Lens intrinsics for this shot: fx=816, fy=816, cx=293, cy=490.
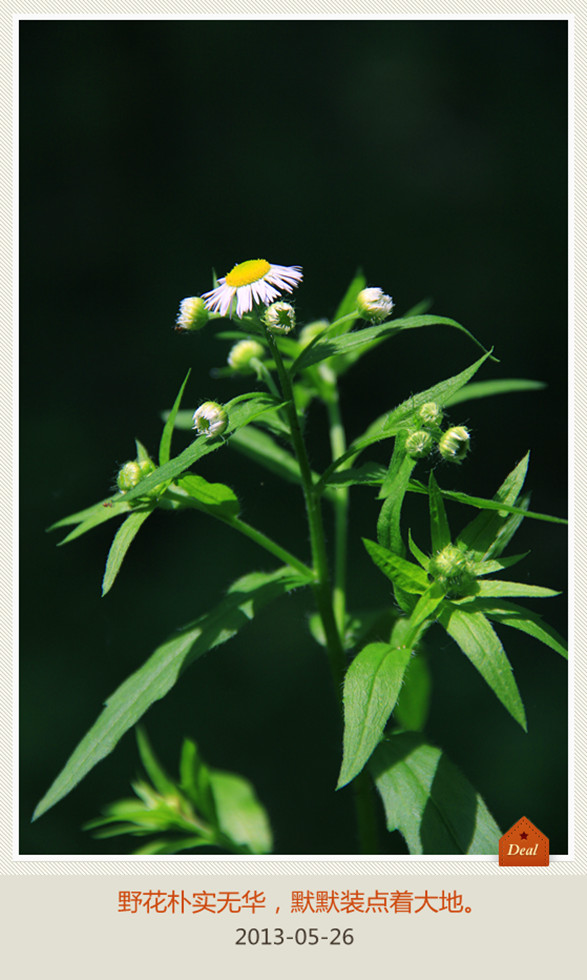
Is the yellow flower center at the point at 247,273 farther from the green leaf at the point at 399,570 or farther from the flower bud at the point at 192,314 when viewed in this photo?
the green leaf at the point at 399,570

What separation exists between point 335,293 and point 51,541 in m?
1.20

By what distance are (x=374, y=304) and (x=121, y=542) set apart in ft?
1.31

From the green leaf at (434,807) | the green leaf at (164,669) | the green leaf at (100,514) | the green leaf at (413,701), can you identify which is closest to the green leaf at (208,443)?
the green leaf at (100,514)

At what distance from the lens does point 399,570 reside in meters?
0.89

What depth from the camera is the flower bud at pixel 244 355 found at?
1.11 m

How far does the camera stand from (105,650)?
8.09 feet

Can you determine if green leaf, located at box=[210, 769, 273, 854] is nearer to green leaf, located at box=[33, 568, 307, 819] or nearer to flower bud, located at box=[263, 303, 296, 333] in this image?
green leaf, located at box=[33, 568, 307, 819]

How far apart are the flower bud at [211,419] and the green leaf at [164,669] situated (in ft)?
0.76

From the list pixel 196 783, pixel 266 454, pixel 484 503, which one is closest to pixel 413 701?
pixel 196 783

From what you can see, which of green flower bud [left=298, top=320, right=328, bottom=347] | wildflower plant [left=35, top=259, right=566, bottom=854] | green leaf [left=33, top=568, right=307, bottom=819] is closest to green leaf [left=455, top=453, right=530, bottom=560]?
wildflower plant [left=35, top=259, right=566, bottom=854]

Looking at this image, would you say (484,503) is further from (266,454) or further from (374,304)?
(266,454)

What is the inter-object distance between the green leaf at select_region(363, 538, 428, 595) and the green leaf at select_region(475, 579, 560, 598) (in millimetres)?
63

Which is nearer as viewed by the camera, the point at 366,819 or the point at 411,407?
the point at 411,407

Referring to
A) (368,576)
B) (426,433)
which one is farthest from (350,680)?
(368,576)
